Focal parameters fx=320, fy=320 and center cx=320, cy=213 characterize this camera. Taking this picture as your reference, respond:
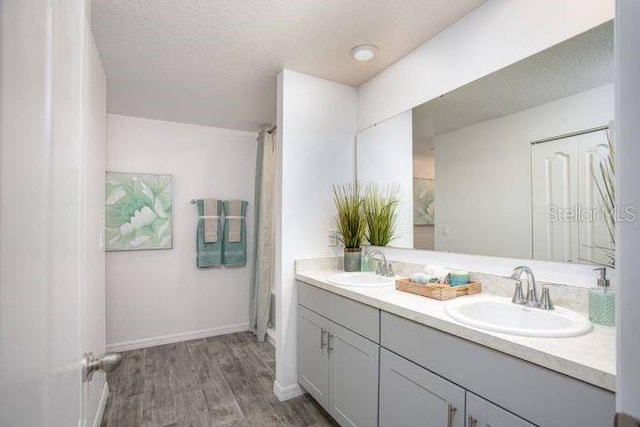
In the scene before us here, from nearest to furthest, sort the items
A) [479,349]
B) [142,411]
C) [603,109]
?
[479,349]
[603,109]
[142,411]

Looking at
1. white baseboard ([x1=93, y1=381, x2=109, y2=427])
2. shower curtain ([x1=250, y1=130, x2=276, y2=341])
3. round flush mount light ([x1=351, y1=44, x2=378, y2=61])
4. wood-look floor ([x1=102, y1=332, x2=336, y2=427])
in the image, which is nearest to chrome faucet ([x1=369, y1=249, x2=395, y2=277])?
wood-look floor ([x1=102, y1=332, x2=336, y2=427])

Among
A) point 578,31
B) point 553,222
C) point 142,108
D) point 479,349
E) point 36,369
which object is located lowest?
point 479,349

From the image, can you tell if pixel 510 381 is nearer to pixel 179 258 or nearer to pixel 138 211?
pixel 179 258

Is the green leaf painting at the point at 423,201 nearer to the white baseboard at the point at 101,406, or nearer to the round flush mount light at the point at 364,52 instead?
the round flush mount light at the point at 364,52

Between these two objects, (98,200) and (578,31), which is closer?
(578,31)

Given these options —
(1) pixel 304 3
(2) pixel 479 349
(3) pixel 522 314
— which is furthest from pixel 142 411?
(1) pixel 304 3

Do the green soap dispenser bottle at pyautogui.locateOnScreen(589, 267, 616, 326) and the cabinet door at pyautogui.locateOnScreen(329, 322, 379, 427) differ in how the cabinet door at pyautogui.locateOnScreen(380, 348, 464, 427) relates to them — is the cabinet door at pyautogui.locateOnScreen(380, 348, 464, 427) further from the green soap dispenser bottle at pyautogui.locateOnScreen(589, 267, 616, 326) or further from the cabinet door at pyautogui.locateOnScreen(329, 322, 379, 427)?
the green soap dispenser bottle at pyautogui.locateOnScreen(589, 267, 616, 326)

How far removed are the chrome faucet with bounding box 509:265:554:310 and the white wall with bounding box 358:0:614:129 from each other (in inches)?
40.2

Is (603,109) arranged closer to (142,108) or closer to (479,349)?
(479,349)

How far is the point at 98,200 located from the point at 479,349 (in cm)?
223

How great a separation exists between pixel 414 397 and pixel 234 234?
2.73m

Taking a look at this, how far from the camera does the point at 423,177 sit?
213 centimetres

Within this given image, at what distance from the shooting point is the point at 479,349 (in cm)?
112

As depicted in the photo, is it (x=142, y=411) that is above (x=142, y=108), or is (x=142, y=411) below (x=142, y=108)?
below
